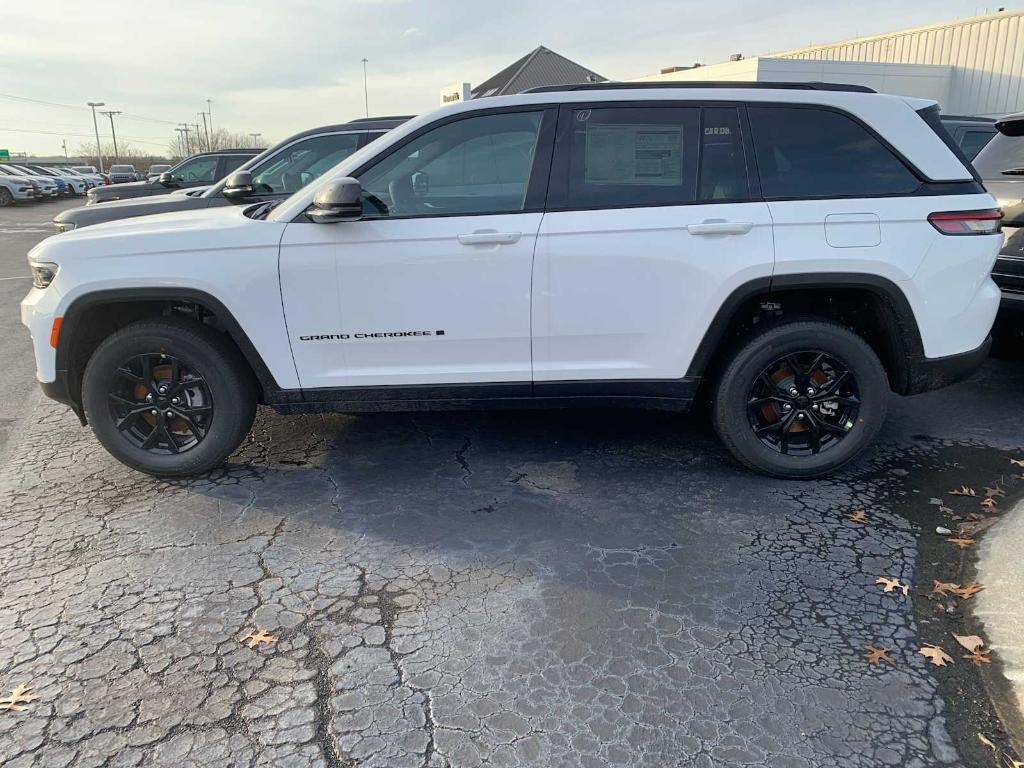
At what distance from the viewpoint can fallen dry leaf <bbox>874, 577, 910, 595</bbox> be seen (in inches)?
117

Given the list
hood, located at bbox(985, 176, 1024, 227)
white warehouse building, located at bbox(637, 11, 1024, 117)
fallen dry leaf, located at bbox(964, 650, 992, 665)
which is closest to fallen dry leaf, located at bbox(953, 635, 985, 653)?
fallen dry leaf, located at bbox(964, 650, 992, 665)

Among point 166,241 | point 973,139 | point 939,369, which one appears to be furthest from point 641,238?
point 973,139

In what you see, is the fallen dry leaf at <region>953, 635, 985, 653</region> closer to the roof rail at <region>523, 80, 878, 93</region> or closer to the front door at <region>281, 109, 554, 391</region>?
the front door at <region>281, 109, 554, 391</region>

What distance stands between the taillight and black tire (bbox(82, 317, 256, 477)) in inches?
140

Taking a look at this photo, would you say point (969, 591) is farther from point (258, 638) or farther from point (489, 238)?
point (258, 638)

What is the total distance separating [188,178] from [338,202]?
9.49m

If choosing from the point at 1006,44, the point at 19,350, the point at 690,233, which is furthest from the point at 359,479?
the point at 1006,44

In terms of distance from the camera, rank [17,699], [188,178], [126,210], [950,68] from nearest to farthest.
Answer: [17,699] → [126,210] → [188,178] → [950,68]

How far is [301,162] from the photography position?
7.96m

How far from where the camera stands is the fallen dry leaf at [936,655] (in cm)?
254

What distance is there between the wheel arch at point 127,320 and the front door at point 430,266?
238 millimetres

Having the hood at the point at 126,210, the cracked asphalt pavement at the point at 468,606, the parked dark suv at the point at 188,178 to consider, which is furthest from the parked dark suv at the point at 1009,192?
the parked dark suv at the point at 188,178

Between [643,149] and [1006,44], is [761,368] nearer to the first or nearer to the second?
[643,149]

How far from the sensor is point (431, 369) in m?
3.79
